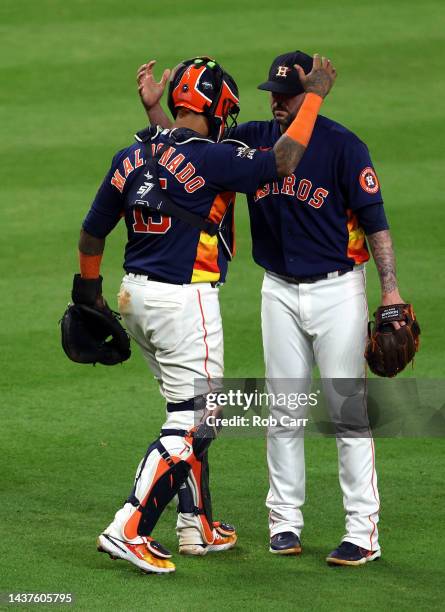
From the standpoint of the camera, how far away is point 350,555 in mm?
5160

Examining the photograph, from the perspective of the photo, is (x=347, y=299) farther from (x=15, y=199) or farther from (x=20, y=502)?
(x=15, y=199)

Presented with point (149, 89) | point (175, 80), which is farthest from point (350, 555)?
point (149, 89)

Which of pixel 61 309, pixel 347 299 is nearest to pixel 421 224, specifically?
pixel 61 309

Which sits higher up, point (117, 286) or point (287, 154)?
point (117, 286)

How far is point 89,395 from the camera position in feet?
24.2

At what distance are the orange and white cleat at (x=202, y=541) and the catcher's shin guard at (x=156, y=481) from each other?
30 cm

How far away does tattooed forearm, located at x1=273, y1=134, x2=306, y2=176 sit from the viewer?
493cm

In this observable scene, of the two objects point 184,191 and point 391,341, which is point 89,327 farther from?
point 391,341

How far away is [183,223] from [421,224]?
4794 millimetres

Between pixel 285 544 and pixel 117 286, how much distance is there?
375cm

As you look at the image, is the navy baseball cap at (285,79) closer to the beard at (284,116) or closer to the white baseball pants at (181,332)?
the beard at (284,116)

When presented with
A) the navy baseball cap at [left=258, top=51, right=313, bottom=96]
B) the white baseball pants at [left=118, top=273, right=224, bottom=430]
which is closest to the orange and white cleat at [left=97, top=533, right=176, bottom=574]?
the white baseball pants at [left=118, top=273, right=224, bottom=430]

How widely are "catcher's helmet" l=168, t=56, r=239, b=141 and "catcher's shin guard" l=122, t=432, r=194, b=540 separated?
1.26 meters

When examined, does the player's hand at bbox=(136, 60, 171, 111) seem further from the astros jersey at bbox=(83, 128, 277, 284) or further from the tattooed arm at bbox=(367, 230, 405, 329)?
the tattooed arm at bbox=(367, 230, 405, 329)
